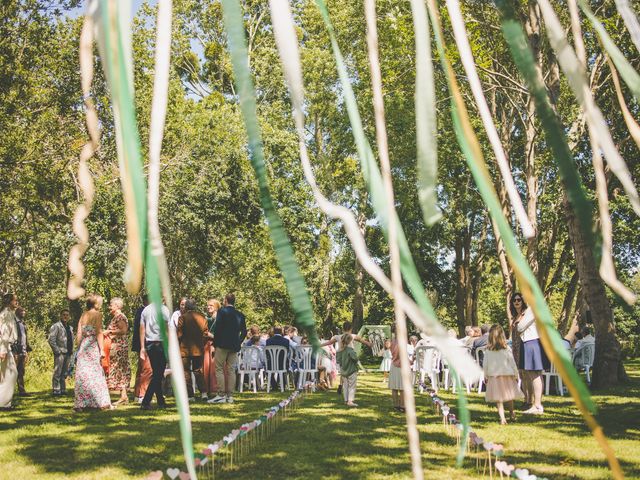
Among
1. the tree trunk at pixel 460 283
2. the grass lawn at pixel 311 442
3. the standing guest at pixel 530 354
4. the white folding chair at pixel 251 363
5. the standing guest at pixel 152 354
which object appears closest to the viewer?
the grass lawn at pixel 311 442

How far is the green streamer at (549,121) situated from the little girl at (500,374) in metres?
7.49

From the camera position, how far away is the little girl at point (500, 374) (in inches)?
309

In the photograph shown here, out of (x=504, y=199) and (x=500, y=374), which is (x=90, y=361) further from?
(x=504, y=199)

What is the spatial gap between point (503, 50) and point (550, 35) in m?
15.3

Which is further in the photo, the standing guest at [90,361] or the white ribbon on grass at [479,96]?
the standing guest at [90,361]

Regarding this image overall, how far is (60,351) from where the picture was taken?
12.1m

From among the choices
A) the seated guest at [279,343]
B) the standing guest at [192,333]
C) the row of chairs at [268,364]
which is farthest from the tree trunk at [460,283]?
the standing guest at [192,333]

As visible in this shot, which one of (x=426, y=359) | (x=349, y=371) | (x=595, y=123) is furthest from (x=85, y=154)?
(x=426, y=359)

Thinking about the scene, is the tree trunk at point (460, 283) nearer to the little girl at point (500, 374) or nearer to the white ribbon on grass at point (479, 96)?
the little girl at point (500, 374)

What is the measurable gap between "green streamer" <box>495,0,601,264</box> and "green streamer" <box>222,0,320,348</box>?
241 mm

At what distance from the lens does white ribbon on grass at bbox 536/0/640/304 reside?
66 centimetres

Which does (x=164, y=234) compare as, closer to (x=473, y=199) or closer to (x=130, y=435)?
(x=473, y=199)

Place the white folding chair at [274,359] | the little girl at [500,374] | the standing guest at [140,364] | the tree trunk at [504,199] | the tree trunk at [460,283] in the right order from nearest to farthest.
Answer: the little girl at [500,374] → the standing guest at [140,364] → the white folding chair at [274,359] → the tree trunk at [504,199] → the tree trunk at [460,283]

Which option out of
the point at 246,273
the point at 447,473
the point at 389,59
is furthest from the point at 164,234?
the point at 447,473
